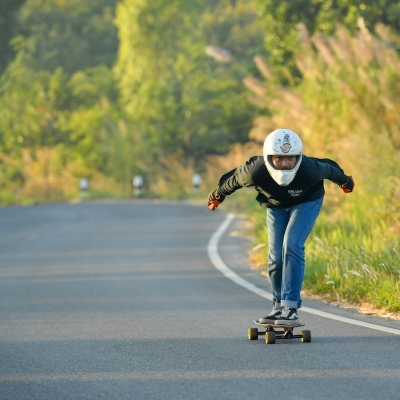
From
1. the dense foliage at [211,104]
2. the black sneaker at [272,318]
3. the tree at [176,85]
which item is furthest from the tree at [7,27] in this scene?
the black sneaker at [272,318]

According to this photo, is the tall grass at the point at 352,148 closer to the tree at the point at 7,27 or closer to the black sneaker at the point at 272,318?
the black sneaker at the point at 272,318

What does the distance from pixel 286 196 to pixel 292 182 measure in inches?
5.8

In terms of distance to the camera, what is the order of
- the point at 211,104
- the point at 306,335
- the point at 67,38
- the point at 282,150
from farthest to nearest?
1. the point at 67,38
2. the point at 211,104
3. the point at 306,335
4. the point at 282,150

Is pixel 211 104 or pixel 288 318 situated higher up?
pixel 211 104

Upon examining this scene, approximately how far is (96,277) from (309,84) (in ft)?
26.7

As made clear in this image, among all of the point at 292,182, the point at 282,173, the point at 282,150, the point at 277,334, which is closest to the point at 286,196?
the point at 292,182

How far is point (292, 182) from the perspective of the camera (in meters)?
8.41

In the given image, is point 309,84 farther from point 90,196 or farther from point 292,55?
point 90,196

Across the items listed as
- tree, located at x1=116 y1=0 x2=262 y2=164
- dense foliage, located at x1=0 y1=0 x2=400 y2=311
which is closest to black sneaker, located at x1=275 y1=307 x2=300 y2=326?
dense foliage, located at x1=0 y1=0 x2=400 y2=311

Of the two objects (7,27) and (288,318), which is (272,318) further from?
(7,27)

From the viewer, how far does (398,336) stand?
8.44 metres

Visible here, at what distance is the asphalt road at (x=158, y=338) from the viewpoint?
664 cm

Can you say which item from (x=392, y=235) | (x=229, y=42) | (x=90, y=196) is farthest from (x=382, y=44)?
(x=229, y=42)

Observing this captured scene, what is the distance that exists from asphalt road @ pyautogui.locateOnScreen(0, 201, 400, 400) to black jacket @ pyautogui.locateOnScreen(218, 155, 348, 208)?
1.11m
